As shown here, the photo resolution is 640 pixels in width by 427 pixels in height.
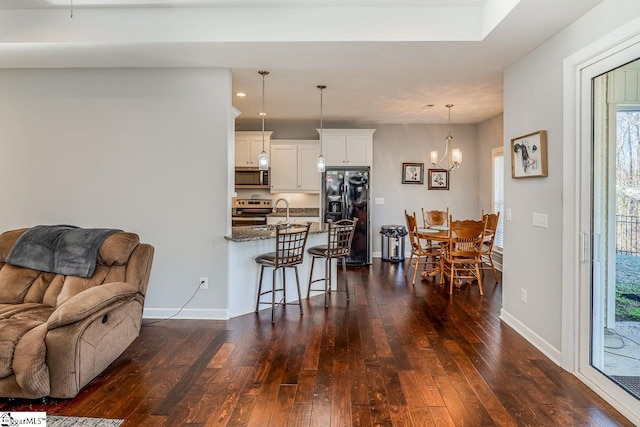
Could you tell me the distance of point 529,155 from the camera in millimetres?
3119

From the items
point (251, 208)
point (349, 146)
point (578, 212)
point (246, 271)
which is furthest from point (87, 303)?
point (349, 146)

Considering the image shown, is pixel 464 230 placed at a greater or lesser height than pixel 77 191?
lesser

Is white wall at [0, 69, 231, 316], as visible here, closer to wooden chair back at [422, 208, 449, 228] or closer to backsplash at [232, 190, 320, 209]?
backsplash at [232, 190, 320, 209]

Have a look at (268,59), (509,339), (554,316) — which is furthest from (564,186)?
(268,59)

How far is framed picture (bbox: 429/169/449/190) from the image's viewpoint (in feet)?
22.7

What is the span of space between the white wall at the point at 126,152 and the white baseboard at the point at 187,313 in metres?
0.31

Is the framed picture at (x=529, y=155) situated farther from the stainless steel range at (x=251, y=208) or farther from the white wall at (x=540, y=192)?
the stainless steel range at (x=251, y=208)

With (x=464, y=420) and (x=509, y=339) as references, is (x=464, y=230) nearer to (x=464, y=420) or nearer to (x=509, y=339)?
(x=509, y=339)

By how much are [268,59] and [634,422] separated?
12.3 feet

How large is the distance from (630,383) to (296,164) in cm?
532

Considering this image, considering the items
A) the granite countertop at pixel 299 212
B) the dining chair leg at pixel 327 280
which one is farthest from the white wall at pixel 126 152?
the granite countertop at pixel 299 212

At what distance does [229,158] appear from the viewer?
374 cm

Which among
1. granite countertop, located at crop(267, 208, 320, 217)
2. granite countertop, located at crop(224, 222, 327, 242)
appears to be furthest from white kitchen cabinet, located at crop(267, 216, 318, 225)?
granite countertop, located at crop(224, 222, 327, 242)

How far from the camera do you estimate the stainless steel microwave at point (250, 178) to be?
6.56 metres
